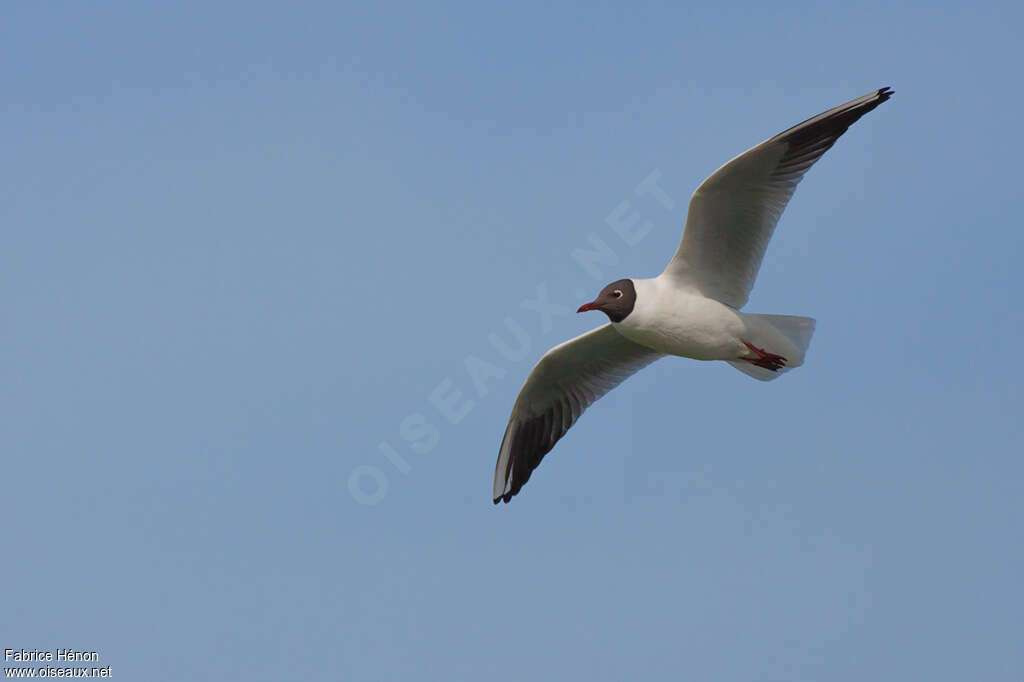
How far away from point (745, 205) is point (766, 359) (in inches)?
48.0

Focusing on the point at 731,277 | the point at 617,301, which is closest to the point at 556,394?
the point at 617,301

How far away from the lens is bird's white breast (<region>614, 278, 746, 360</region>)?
976cm

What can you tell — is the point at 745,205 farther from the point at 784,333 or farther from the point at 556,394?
the point at 556,394

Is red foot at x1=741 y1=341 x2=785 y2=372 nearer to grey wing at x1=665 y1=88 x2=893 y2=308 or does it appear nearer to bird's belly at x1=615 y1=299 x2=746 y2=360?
bird's belly at x1=615 y1=299 x2=746 y2=360

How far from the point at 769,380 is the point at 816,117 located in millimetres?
2152

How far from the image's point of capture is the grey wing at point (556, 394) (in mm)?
11086

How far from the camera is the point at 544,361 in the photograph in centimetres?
1102

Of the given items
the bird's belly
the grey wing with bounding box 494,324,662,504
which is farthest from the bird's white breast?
the grey wing with bounding box 494,324,662,504

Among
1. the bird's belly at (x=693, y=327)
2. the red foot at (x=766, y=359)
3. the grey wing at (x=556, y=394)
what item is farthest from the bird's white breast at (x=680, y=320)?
the grey wing at (x=556, y=394)

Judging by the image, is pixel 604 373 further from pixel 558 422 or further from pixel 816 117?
pixel 816 117

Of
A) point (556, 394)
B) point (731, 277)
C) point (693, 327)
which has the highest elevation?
point (731, 277)

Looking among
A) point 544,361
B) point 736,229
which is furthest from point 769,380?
point 544,361

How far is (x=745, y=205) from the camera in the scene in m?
9.62

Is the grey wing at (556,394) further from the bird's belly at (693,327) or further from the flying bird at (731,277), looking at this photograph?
the bird's belly at (693,327)
